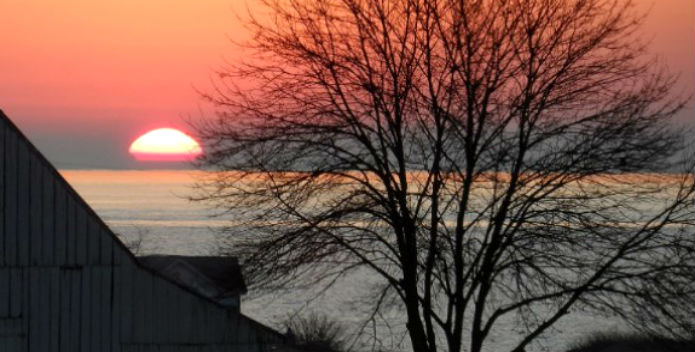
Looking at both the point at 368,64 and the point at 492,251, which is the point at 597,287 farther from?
the point at 368,64

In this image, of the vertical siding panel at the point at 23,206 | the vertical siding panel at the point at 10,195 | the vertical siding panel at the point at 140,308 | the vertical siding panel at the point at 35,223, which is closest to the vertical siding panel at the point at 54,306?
the vertical siding panel at the point at 35,223

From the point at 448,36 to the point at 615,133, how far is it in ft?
14.5

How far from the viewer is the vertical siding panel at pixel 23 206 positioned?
20.8 metres

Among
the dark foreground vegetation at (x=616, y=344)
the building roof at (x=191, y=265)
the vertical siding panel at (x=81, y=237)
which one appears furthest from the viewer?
the dark foreground vegetation at (x=616, y=344)

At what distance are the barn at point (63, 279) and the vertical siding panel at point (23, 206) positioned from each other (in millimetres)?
20

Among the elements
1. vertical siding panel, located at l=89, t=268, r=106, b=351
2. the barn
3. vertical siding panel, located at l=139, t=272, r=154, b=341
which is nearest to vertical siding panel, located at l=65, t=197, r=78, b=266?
the barn

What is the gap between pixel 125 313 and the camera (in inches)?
→ 821

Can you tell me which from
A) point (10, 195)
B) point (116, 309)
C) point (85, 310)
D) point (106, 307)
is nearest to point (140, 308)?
point (116, 309)

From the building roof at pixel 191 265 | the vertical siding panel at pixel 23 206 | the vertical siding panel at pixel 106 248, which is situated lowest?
the vertical siding panel at pixel 106 248

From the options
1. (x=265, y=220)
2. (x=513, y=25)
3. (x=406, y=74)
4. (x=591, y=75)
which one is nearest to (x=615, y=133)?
(x=591, y=75)

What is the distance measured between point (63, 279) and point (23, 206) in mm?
1641

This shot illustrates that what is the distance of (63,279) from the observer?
2084 cm

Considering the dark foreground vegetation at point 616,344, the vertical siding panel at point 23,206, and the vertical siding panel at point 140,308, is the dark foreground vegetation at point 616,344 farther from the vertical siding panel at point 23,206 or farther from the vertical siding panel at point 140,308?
the vertical siding panel at point 23,206

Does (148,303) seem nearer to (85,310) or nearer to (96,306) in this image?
(96,306)
